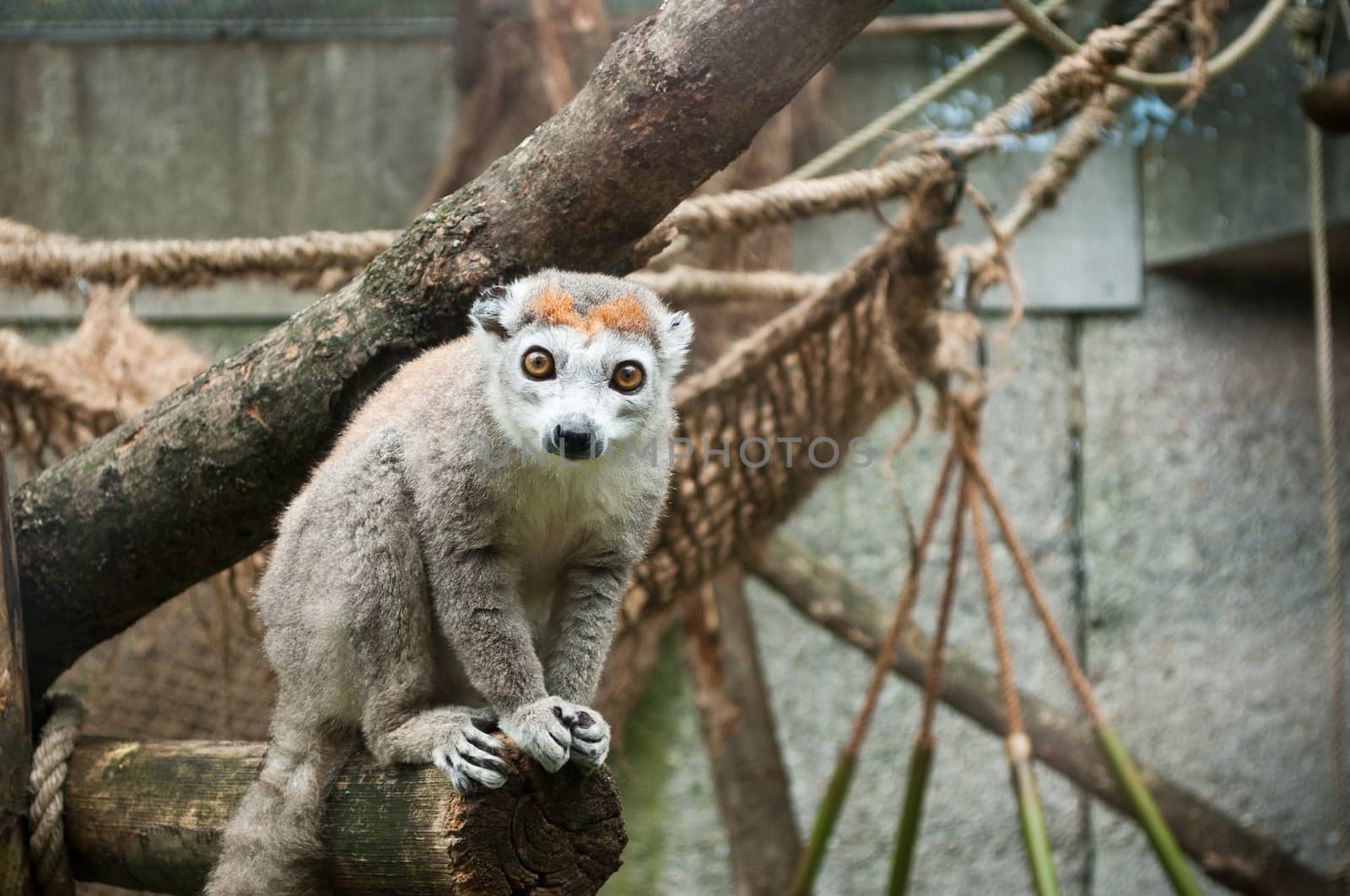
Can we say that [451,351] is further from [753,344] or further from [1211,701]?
[1211,701]

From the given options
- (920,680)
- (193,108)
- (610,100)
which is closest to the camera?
(610,100)

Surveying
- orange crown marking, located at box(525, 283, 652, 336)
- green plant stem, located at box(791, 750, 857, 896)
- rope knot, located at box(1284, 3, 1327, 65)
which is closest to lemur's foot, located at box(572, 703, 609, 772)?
orange crown marking, located at box(525, 283, 652, 336)

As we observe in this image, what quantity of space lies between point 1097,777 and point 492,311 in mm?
3583

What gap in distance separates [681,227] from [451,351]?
3.91ft

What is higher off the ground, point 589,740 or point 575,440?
point 575,440

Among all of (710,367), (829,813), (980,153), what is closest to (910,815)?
(829,813)

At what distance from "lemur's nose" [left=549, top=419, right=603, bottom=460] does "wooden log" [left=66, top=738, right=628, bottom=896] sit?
2.02 feet

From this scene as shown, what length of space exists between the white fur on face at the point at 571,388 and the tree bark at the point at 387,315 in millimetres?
326

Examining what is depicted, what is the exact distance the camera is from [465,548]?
8.11 ft

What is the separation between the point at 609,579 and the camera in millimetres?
2654

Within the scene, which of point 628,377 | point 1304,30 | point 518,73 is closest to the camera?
point 628,377

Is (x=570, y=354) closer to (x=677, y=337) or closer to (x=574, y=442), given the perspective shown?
(x=574, y=442)

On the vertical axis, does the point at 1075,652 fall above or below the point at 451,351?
below

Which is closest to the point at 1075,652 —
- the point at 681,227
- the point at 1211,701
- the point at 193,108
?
the point at 1211,701
